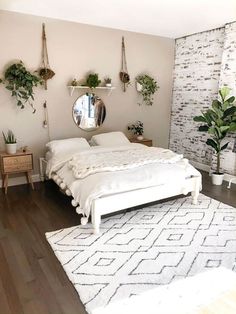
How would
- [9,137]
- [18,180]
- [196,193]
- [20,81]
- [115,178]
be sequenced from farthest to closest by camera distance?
[18,180], [9,137], [20,81], [196,193], [115,178]

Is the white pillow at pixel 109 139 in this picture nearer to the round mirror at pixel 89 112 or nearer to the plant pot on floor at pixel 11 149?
the round mirror at pixel 89 112

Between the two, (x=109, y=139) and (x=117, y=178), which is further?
(x=109, y=139)

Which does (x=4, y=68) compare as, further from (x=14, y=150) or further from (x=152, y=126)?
(x=152, y=126)

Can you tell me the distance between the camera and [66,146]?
3.98 metres

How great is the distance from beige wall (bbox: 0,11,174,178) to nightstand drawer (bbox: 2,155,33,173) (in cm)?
47

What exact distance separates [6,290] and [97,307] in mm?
732

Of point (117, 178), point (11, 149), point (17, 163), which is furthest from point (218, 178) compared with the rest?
point (11, 149)

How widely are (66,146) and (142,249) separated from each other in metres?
2.18

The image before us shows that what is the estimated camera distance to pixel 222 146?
4.32 m

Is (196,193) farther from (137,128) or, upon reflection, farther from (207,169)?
(137,128)

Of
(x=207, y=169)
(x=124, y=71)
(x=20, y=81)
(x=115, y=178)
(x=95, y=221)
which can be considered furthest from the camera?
(x=207, y=169)

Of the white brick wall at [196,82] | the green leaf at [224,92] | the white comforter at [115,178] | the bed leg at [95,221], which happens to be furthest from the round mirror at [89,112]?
the bed leg at [95,221]

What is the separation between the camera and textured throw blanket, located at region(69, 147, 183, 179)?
114 inches

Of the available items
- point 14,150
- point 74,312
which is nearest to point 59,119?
point 14,150
